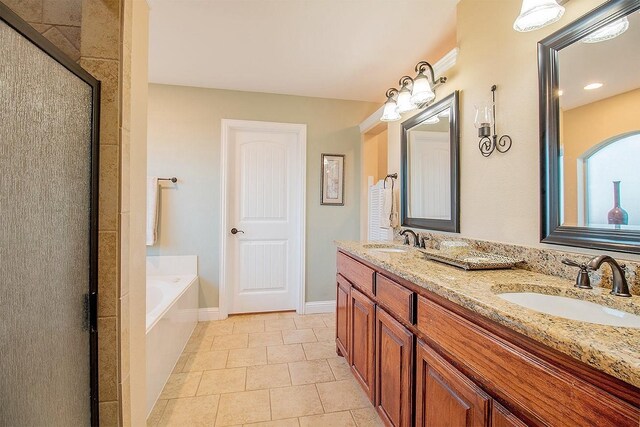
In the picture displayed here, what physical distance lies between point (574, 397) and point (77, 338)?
1.20 metres

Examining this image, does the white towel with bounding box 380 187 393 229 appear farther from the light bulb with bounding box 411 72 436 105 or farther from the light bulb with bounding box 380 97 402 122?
the light bulb with bounding box 411 72 436 105

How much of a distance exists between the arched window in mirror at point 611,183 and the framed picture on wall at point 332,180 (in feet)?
7.83

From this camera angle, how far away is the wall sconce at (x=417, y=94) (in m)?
1.95

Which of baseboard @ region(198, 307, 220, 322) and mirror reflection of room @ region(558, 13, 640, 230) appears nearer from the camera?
mirror reflection of room @ region(558, 13, 640, 230)

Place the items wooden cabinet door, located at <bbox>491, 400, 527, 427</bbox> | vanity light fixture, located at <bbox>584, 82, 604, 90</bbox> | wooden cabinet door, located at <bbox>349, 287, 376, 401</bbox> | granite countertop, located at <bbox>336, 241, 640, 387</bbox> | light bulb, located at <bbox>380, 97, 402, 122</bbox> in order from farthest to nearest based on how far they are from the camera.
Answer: light bulb, located at <bbox>380, 97, 402, 122</bbox>, wooden cabinet door, located at <bbox>349, 287, 376, 401</bbox>, vanity light fixture, located at <bbox>584, 82, 604, 90</bbox>, wooden cabinet door, located at <bbox>491, 400, 527, 427</bbox>, granite countertop, located at <bbox>336, 241, 640, 387</bbox>

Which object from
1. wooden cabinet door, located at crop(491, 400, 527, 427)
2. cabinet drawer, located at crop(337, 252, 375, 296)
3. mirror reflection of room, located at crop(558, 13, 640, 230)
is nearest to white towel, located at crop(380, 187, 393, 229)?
cabinet drawer, located at crop(337, 252, 375, 296)

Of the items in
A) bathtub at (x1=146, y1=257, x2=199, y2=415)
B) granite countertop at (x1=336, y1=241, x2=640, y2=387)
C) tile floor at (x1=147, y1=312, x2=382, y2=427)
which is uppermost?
granite countertop at (x1=336, y1=241, x2=640, y2=387)

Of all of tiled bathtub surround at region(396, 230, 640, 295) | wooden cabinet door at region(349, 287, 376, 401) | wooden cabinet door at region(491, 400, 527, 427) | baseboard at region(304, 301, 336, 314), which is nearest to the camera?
wooden cabinet door at region(491, 400, 527, 427)

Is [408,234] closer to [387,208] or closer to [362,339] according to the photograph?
[387,208]

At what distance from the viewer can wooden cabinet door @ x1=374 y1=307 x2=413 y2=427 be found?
1.25m

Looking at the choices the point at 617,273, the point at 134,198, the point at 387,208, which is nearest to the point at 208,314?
the point at 387,208

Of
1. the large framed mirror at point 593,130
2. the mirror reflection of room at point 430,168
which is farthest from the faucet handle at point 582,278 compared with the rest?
the mirror reflection of room at point 430,168

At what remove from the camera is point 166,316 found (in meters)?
2.00

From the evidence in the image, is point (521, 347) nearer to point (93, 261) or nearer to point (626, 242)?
point (626, 242)
